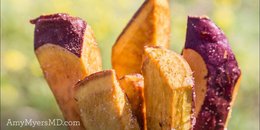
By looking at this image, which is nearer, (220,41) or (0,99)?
(220,41)

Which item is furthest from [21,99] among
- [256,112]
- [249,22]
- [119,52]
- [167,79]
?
[167,79]

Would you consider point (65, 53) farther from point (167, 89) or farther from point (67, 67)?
point (167, 89)

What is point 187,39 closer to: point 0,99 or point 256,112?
point 0,99

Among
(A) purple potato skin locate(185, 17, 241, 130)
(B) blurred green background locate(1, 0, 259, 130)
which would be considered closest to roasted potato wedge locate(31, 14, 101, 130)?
(A) purple potato skin locate(185, 17, 241, 130)

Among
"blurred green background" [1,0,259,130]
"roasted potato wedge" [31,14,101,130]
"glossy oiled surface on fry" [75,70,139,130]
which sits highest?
"roasted potato wedge" [31,14,101,130]

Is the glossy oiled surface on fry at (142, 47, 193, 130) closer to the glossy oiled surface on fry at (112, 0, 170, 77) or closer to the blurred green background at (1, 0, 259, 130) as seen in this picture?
the glossy oiled surface on fry at (112, 0, 170, 77)

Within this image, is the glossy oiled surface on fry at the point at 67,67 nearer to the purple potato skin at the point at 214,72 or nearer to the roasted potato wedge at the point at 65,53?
the roasted potato wedge at the point at 65,53
